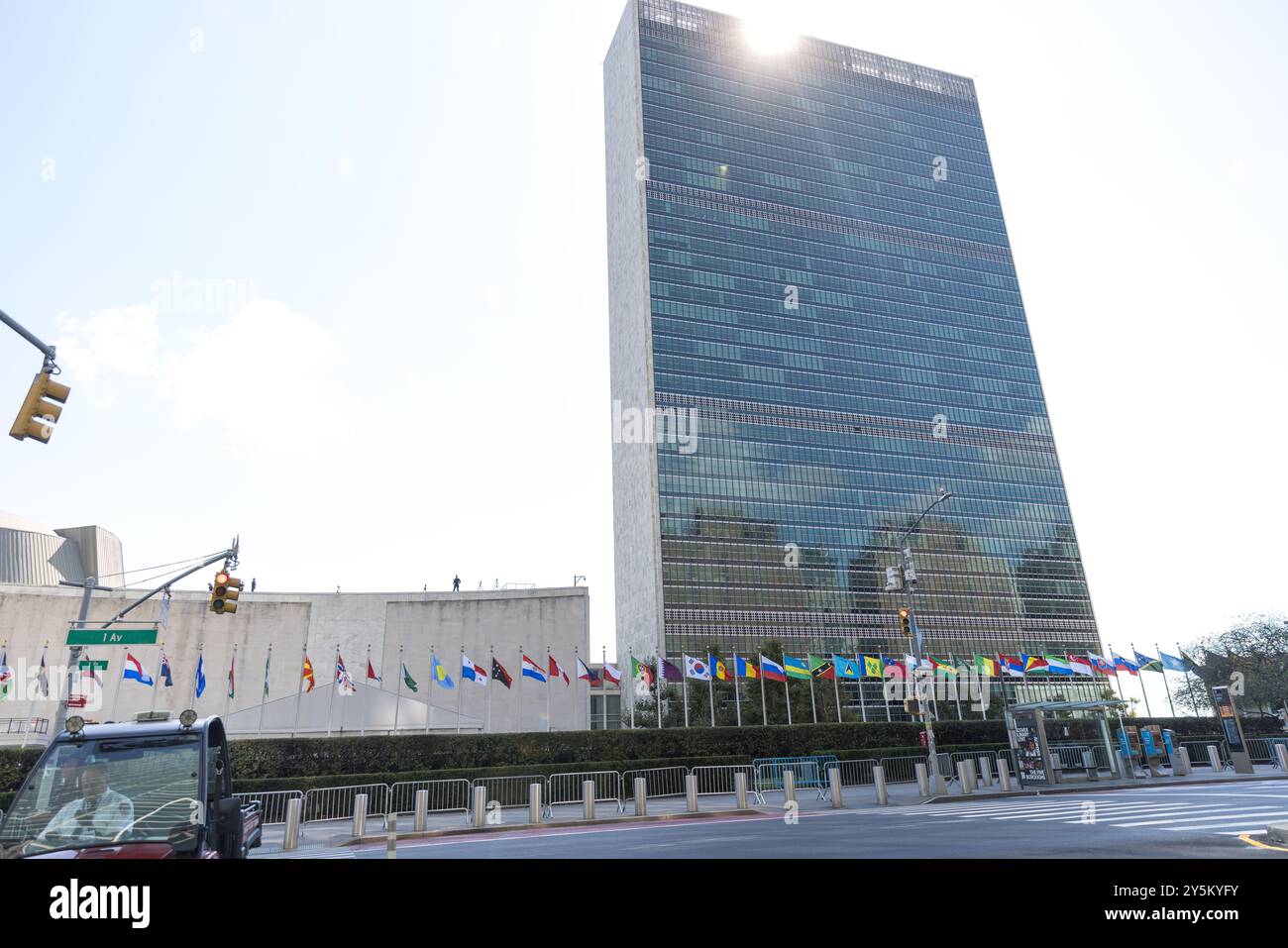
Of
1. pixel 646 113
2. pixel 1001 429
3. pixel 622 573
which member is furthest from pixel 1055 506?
pixel 646 113

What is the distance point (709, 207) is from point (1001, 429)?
65.5 metres

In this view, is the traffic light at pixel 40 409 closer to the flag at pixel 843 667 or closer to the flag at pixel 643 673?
the flag at pixel 643 673

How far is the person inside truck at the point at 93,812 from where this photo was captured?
7.47 metres

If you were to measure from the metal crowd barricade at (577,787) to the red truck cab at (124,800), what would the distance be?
21.4 m

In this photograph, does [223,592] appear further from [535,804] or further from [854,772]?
[854,772]

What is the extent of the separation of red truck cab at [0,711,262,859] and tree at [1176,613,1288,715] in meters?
79.2

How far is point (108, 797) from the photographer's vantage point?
7.83 metres

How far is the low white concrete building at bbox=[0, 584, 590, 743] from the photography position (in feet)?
A: 190

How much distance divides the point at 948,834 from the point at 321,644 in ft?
190

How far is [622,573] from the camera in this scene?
126500mm

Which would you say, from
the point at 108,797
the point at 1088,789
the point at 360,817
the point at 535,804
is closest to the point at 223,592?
the point at 360,817
